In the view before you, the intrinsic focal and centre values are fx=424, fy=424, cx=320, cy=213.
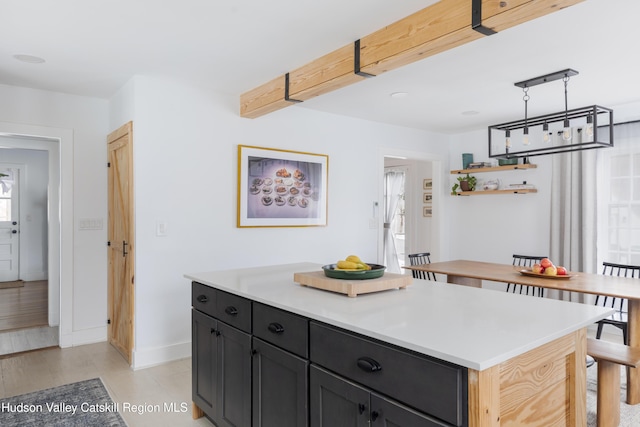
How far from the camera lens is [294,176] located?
4453 millimetres

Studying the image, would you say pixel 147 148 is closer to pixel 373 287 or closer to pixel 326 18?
pixel 326 18

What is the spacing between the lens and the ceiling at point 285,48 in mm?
2348

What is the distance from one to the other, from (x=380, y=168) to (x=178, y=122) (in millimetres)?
2516

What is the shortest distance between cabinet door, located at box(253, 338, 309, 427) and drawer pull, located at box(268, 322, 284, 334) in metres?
0.08

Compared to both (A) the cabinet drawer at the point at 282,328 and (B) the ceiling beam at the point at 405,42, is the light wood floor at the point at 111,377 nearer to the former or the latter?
(A) the cabinet drawer at the point at 282,328

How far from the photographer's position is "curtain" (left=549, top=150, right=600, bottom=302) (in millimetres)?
4559

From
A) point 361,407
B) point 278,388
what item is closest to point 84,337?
point 278,388

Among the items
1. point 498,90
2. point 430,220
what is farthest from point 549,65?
point 430,220

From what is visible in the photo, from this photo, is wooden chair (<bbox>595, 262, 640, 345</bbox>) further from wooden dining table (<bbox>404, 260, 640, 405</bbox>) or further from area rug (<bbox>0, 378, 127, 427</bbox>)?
area rug (<bbox>0, 378, 127, 427</bbox>)

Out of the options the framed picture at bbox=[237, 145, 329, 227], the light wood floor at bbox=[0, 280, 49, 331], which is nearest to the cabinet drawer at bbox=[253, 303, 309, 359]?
the framed picture at bbox=[237, 145, 329, 227]

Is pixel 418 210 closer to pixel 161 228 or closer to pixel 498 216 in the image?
pixel 498 216

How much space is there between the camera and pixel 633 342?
9.43ft

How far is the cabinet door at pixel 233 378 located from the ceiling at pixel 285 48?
178 centimetres

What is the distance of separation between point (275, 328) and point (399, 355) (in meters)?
0.72
